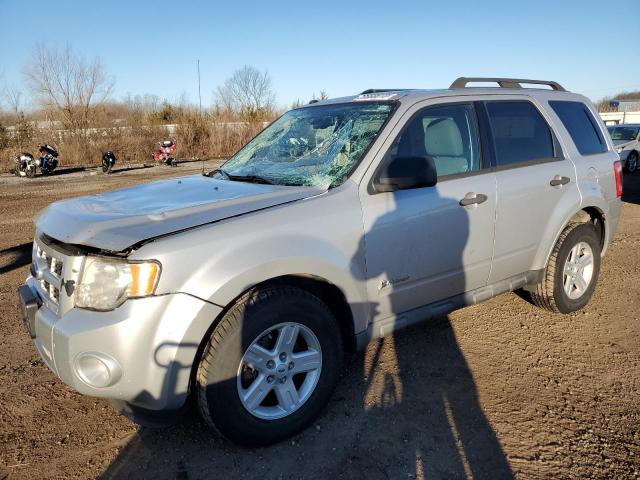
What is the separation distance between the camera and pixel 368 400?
123 inches

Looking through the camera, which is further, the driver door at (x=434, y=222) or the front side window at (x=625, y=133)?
the front side window at (x=625, y=133)

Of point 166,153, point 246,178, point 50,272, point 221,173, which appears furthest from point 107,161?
point 50,272

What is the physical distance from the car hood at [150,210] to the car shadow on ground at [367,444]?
122 centimetres

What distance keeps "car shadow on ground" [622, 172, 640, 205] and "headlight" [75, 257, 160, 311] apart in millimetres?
11704

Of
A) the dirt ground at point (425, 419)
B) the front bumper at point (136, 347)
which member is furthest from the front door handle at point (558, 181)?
the front bumper at point (136, 347)

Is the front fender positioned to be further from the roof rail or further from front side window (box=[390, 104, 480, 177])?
the roof rail

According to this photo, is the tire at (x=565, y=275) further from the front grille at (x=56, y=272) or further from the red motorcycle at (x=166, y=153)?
the red motorcycle at (x=166, y=153)

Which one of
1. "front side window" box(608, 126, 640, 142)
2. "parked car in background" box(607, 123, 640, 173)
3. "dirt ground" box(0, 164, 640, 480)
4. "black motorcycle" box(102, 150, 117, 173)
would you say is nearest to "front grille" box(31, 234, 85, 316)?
"dirt ground" box(0, 164, 640, 480)

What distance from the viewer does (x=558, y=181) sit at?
3977 mm

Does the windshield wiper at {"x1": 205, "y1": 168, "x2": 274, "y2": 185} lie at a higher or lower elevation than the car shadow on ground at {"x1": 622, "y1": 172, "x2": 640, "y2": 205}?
higher

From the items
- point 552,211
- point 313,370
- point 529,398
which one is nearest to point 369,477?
point 313,370

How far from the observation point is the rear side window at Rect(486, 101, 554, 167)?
374 centimetres

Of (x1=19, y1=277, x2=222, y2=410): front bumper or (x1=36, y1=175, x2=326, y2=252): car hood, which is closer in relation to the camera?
(x1=19, y1=277, x2=222, y2=410): front bumper

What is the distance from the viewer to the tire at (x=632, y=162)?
15.8 m
